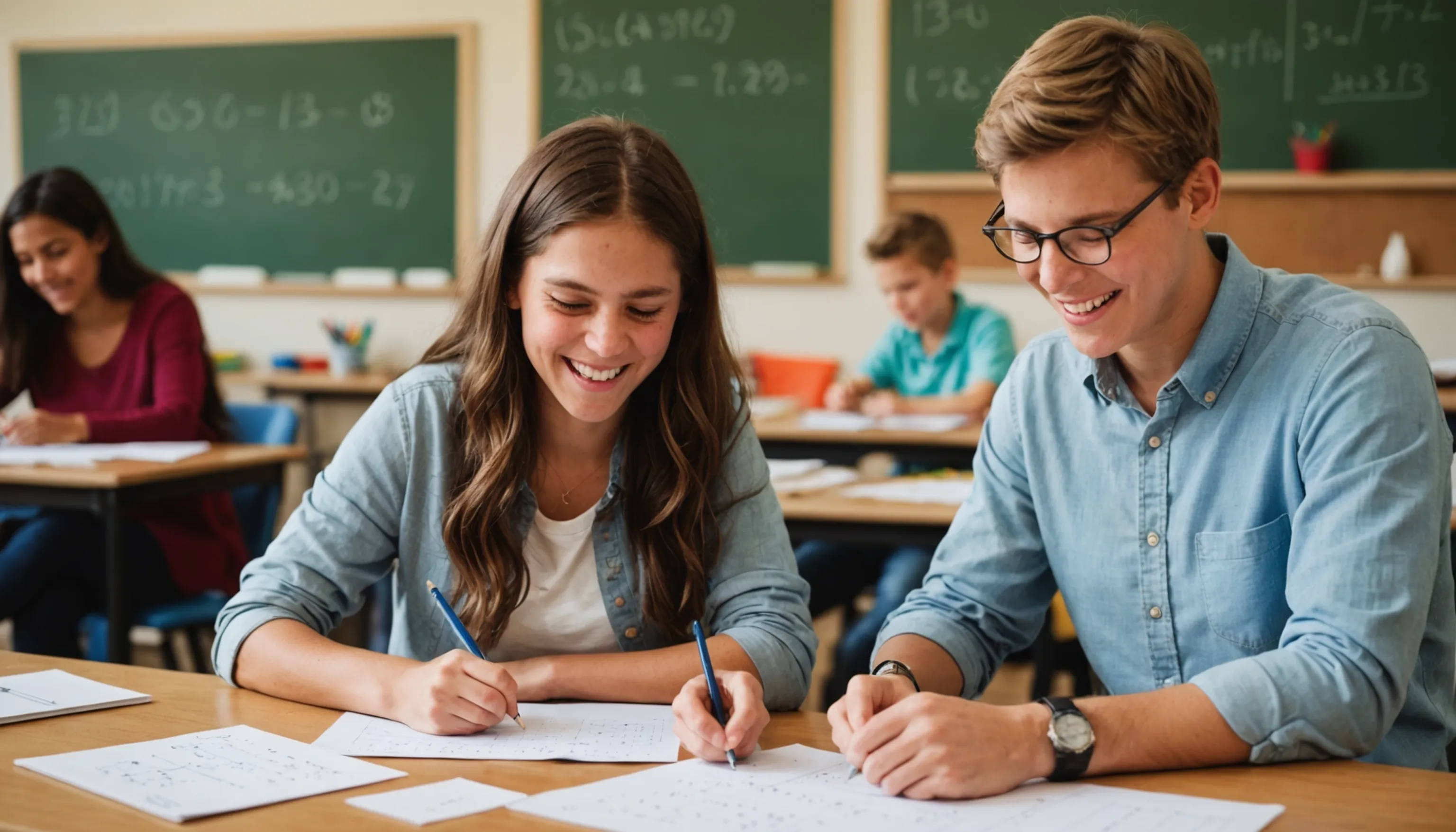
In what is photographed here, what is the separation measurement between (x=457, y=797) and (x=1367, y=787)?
679 millimetres

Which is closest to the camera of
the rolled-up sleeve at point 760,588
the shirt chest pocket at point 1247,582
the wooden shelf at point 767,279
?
the shirt chest pocket at point 1247,582

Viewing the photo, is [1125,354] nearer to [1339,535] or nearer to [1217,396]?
[1217,396]

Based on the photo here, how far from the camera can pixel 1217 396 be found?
1.25 meters

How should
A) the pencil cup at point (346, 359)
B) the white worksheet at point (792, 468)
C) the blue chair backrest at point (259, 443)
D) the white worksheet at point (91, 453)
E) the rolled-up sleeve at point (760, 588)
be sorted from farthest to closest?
the pencil cup at point (346, 359), the blue chair backrest at point (259, 443), the white worksheet at point (792, 468), the white worksheet at point (91, 453), the rolled-up sleeve at point (760, 588)

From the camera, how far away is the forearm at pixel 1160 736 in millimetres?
1026

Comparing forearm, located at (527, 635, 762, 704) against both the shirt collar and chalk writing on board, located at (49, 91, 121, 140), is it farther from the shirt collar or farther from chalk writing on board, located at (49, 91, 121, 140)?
chalk writing on board, located at (49, 91, 121, 140)

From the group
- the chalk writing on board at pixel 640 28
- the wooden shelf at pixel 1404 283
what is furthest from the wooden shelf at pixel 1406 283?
the chalk writing on board at pixel 640 28

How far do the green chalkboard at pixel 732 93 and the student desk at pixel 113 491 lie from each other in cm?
252

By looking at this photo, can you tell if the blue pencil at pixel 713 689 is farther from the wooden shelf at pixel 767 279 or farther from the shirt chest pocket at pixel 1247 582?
the wooden shelf at pixel 767 279

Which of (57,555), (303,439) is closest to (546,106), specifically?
(303,439)

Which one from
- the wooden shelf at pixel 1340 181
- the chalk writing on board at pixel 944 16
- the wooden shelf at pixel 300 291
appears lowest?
the wooden shelf at pixel 300 291

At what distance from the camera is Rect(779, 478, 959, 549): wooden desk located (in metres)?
2.39

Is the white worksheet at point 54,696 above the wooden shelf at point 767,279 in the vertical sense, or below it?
below

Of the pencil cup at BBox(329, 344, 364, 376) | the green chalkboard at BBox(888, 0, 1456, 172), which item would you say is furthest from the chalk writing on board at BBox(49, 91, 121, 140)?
the green chalkboard at BBox(888, 0, 1456, 172)
